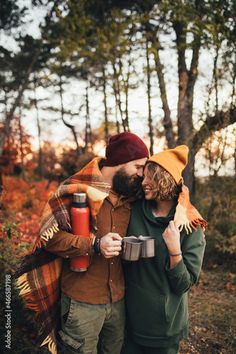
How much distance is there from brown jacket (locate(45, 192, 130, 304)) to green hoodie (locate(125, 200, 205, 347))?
92 mm

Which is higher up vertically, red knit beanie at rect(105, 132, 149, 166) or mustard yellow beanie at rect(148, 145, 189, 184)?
red knit beanie at rect(105, 132, 149, 166)

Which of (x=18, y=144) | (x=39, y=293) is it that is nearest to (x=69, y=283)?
(x=39, y=293)

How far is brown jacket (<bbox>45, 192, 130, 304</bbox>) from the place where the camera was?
2.27m

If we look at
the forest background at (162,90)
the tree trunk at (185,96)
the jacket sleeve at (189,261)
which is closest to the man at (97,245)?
the jacket sleeve at (189,261)

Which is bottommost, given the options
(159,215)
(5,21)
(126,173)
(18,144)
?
(159,215)

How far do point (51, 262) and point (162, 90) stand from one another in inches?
331

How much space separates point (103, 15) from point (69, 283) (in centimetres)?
1051

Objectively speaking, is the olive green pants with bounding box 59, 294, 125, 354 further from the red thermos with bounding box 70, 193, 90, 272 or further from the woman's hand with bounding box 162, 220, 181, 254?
the woman's hand with bounding box 162, 220, 181, 254

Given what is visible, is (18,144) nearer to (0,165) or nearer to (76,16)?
(0,165)

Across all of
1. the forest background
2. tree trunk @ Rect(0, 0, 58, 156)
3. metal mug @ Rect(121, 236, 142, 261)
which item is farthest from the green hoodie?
tree trunk @ Rect(0, 0, 58, 156)

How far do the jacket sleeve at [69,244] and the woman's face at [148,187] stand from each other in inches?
19.5

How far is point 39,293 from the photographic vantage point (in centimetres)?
256

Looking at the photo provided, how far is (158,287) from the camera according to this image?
2371 mm

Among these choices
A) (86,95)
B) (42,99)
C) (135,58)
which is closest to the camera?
(135,58)
